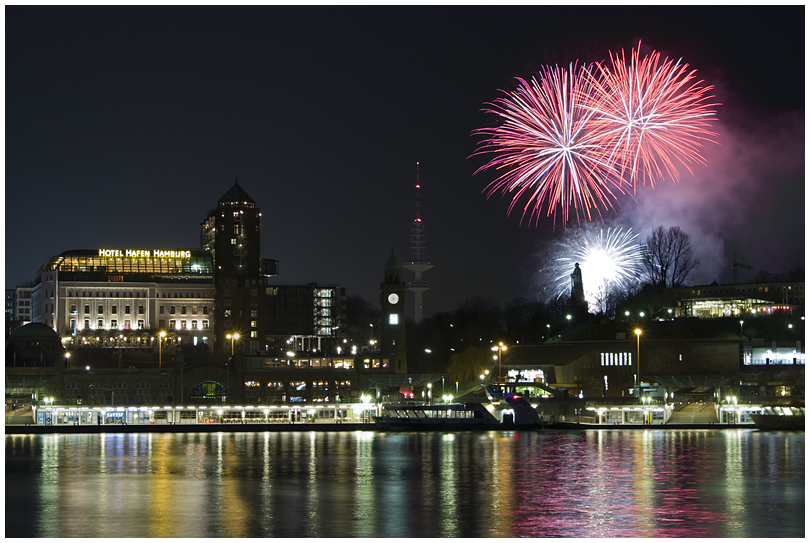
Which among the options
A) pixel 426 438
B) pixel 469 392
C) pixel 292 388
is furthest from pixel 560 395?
pixel 292 388

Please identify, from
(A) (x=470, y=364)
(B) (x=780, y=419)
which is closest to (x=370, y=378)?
(A) (x=470, y=364)

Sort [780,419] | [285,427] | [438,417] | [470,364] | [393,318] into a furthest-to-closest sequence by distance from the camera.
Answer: [393,318]
[470,364]
[438,417]
[285,427]
[780,419]

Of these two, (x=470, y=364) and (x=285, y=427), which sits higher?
(x=470, y=364)

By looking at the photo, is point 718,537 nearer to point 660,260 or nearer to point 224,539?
point 224,539

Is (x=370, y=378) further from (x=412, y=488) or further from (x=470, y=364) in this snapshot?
(x=412, y=488)

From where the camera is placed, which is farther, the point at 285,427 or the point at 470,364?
the point at 470,364

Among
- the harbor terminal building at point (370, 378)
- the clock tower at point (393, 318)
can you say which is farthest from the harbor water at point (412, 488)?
the clock tower at point (393, 318)

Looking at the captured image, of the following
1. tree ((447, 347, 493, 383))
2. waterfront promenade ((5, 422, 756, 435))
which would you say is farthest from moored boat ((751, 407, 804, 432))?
tree ((447, 347, 493, 383))
